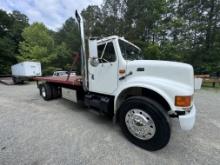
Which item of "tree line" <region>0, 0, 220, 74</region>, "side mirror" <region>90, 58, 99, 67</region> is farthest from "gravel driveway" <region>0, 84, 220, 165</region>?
"tree line" <region>0, 0, 220, 74</region>

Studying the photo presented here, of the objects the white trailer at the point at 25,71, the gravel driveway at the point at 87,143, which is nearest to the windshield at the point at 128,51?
the gravel driveway at the point at 87,143

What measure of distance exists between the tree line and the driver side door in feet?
23.0

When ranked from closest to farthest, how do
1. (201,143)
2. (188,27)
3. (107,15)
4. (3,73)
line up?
(201,143)
(188,27)
(107,15)
(3,73)

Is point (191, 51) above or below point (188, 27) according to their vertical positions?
below

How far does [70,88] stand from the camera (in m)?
4.74

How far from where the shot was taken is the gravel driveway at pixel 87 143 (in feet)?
7.25

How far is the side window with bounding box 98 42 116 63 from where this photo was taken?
3.15 metres

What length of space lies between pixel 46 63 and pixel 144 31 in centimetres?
1510

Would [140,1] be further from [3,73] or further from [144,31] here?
[3,73]

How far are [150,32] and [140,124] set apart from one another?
17447 millimetres

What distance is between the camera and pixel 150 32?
17625 millimetres

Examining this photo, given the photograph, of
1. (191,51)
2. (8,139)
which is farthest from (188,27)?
(8,139)

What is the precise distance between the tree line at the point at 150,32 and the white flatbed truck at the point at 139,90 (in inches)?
278

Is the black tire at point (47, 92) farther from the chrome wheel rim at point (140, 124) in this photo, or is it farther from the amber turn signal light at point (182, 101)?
the amber turn signal light at point (182, 101)
